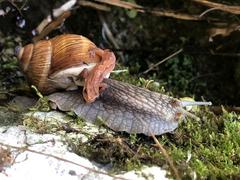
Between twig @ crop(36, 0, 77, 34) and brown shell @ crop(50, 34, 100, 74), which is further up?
brown shell @ crop(50, 34, 100, 74)

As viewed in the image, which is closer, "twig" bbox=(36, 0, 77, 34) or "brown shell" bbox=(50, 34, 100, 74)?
"brown shell" bbox=(50, 34, 100, 74)

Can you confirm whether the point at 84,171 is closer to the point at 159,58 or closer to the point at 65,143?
the point at 65,143

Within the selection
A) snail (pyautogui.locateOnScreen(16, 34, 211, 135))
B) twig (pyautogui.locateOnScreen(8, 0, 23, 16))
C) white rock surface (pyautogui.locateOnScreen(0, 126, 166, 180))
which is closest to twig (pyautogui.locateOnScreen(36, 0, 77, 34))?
twig (pyautogui.locateOnScreen(8, 0, 23, 16))

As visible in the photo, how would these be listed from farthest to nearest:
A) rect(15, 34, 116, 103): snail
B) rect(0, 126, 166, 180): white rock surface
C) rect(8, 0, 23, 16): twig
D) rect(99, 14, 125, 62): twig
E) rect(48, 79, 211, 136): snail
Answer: rect(99, 14, 125, 62): twig < rect(8, 0, 23, 16): twig < rect(15, 34, 116, 103): snail < rect(48, 79, 211, 136): snail < rect(0, 126, 166, 180): white rock surface

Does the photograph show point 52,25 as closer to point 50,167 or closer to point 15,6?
point 15,6

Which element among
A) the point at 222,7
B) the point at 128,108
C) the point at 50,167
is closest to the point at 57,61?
the point at 128,108

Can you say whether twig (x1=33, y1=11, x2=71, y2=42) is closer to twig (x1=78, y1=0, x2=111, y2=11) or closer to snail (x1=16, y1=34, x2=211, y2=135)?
twig (x1=78, y1=0, x2=111, y2=11)
